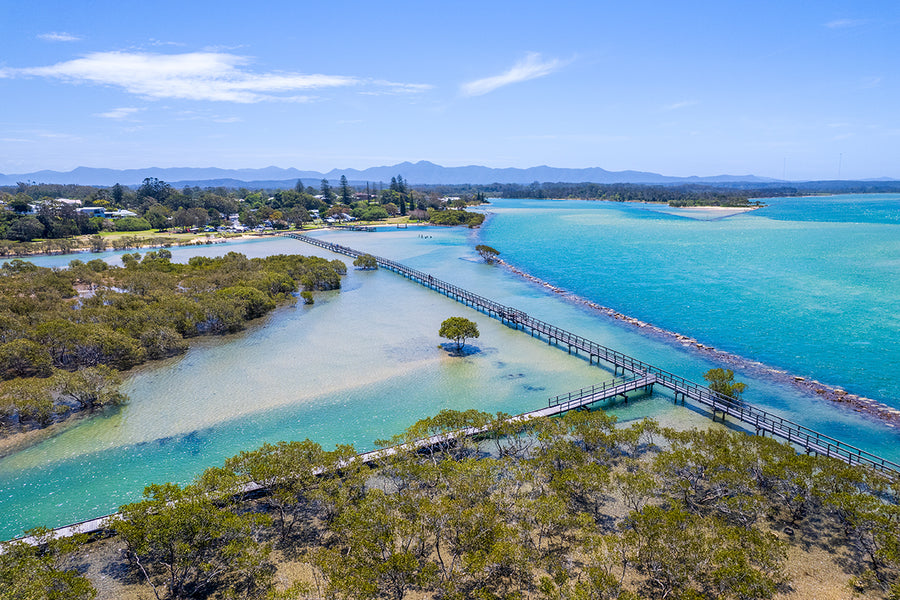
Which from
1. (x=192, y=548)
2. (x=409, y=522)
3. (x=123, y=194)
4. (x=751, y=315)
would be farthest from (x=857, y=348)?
(x=123, y=194)

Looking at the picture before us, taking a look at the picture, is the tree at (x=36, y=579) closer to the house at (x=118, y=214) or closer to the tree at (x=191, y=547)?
the tree at (x=191, y=547)

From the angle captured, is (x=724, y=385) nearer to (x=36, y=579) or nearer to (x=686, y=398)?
(x=686, y=398)

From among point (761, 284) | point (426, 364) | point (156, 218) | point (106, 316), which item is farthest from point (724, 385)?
point (156, 218)

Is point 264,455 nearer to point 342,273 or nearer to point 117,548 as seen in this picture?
point 117,548

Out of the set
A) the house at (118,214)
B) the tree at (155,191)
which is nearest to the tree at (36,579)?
the house at (118,214)

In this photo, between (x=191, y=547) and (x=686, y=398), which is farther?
(x=686, y=398)
